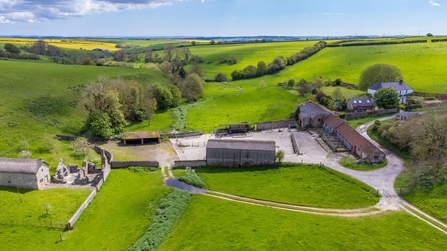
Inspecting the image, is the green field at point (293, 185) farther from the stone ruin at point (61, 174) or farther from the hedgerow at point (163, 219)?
the stone ruin at point (61, 174)

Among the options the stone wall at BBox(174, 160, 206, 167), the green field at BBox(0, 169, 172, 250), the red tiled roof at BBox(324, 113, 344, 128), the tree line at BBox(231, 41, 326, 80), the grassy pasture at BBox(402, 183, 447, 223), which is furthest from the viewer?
the tree line at BBox(231, 41, 326, 80)

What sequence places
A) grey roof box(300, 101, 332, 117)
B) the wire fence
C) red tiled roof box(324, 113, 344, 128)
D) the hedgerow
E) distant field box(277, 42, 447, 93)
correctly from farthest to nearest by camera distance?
distant field box(277, 42, 447, 93) < grey roof box(300, 101, 332, 117) < red tiled roof box(324, 113, 344, 128) < the wire fence < the hedgerow

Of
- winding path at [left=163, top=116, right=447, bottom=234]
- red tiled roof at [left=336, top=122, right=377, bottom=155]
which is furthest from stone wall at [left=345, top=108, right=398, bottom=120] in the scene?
winding path at [left=163, top=116, right=447, bottom=234]

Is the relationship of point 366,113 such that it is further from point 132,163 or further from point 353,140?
point 132,163

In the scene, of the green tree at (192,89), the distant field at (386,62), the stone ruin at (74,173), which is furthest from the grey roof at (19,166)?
the distant field at (386,62)

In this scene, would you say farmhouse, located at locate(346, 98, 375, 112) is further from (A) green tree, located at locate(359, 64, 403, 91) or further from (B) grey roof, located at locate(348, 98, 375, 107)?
(A) green tree, located at locate(359, 64, 403, 91)

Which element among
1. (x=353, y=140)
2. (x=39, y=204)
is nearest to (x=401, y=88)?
(x=353, y=140)

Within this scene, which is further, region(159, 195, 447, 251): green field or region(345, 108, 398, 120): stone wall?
region(345, 108, 398, 120): stone wall
